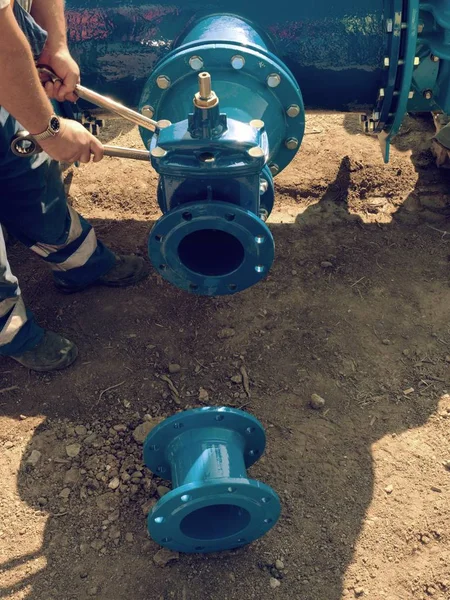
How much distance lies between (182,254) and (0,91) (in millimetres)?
767

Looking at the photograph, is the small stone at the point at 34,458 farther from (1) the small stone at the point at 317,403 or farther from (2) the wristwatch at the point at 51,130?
(2) the wristwatch at the point at 51,130

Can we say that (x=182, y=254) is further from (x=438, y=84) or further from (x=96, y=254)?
(x=438, y=84)

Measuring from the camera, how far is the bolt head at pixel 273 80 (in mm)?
2293

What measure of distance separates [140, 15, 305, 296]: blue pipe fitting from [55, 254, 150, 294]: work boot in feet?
2.22

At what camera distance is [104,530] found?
2207mm

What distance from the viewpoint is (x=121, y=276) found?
9.88ft

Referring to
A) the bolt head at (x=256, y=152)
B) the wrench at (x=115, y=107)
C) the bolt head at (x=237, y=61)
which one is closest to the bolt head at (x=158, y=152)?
the wrench at (x=115, y=107)

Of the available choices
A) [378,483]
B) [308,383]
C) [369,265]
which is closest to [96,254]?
[308,383]

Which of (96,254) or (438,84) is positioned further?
(96,254)

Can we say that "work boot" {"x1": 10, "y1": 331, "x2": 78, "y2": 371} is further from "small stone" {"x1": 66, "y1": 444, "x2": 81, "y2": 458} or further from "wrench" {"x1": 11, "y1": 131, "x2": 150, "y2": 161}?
"wrench" {"x1": 11, "y1": 131, "x2": 150, "y2": 161}

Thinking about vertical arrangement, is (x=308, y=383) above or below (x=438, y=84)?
below

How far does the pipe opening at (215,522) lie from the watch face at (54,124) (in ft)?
4.42

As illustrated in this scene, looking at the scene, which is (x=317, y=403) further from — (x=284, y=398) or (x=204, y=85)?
(x=204, y=85)

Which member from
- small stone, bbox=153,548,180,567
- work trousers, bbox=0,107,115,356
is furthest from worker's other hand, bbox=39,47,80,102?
small stone, bbox=153,548,180,567
